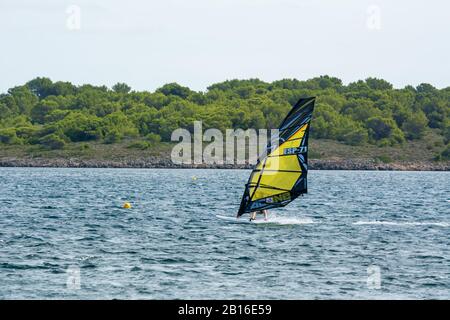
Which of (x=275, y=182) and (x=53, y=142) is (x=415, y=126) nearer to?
(x=53, y=142)

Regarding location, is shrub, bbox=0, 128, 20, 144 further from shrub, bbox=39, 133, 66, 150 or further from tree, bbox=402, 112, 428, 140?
tree, bbox=402, 112, 428, 140

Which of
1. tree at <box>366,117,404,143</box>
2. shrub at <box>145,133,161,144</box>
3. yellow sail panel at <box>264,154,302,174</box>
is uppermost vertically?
tree at <box>366,117,404,143</box>

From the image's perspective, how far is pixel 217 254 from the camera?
32500 mm

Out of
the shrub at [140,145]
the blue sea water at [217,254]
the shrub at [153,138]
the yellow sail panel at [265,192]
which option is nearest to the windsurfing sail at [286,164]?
the yellow sail panel at [265,192]

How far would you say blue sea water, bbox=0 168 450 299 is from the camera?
84.3 feet

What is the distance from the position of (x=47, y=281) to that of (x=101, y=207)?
30159mm

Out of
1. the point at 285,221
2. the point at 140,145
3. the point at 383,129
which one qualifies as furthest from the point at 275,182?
the point at 383,129

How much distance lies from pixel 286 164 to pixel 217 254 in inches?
333

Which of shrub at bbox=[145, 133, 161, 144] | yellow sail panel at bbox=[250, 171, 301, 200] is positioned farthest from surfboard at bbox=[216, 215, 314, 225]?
shrub at bbox=[145, 133, 161, 144]

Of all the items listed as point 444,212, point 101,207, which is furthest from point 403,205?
point 101,207

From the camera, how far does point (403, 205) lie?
63.4m

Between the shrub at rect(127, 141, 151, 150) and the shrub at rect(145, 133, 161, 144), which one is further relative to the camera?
the shrub at rect(145, 133, 161, 144)

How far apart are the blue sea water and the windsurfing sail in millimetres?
1729
